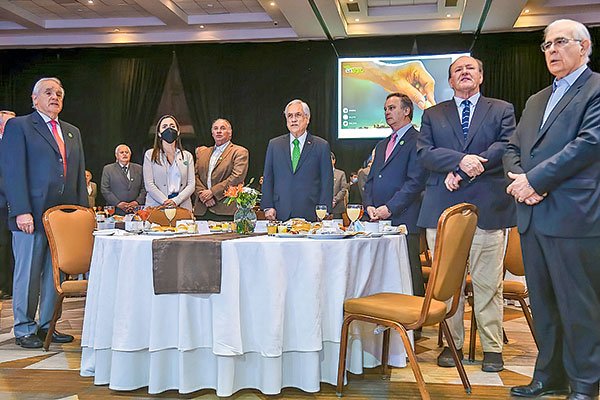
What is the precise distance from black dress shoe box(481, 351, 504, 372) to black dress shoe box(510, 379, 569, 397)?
1.46 ft

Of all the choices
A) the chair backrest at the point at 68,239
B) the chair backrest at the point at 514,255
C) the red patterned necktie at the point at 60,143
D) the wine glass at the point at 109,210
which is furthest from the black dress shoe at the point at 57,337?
the chair backrest at the point at 514,255

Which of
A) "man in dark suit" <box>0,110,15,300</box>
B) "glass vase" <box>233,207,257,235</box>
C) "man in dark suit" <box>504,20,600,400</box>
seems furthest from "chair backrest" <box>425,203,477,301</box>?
"man in dark suit" <box>0,110,15,300</box>

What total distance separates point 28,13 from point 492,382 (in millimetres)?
8263

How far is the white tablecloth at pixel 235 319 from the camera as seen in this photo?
8.68ft

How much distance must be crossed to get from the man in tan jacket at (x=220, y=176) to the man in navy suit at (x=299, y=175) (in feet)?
3.74

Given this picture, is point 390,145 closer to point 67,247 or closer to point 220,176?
point 220,176

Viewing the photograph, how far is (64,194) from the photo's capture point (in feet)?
13.1

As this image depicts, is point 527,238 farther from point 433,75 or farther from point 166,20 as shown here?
point 166,20

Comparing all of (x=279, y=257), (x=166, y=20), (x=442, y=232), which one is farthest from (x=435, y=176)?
(x=166, y=20)

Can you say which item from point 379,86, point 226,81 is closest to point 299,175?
point 379,86

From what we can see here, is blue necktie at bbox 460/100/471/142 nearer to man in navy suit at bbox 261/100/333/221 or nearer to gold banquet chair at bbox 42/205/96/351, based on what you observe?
man in navy suit at bbox 261/100/333/221

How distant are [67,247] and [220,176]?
185 centimetres

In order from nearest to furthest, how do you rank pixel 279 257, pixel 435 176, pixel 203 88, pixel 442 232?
pixel 442 232
pixel 279 257
pixel 435 176
pixel 203 88

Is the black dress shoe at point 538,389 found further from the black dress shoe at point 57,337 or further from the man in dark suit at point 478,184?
the black dress shoe at point 57,337
